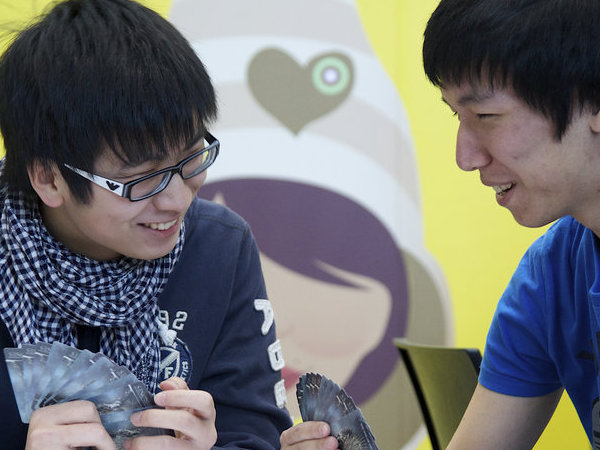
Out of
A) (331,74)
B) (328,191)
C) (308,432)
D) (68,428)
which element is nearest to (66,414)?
(68,428)

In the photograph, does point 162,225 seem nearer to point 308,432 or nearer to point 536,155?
point 308,432

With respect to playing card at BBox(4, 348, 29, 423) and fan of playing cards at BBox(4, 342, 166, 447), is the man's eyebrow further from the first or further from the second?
playing card at BBox(4, 348, 29, 423)

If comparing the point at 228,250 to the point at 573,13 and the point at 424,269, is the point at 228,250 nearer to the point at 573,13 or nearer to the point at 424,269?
the point at 573,13

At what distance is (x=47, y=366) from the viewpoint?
1.27 meters

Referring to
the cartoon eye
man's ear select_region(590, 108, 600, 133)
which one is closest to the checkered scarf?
man's ear select_region(590, 108, 600, 133)

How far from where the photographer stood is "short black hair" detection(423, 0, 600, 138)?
1259 mm

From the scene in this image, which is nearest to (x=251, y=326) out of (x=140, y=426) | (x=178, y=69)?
(x=140, y=426)

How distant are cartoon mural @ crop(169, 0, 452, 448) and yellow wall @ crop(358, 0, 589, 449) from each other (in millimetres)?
59

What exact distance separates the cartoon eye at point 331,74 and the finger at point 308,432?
2.55m

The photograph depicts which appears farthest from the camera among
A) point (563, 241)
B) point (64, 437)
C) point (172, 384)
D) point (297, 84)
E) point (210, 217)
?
point (297, 84)

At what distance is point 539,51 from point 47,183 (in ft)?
2.93

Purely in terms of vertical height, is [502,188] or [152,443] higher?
[502,188]

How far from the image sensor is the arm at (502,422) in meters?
1.57

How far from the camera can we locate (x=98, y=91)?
1.34m
